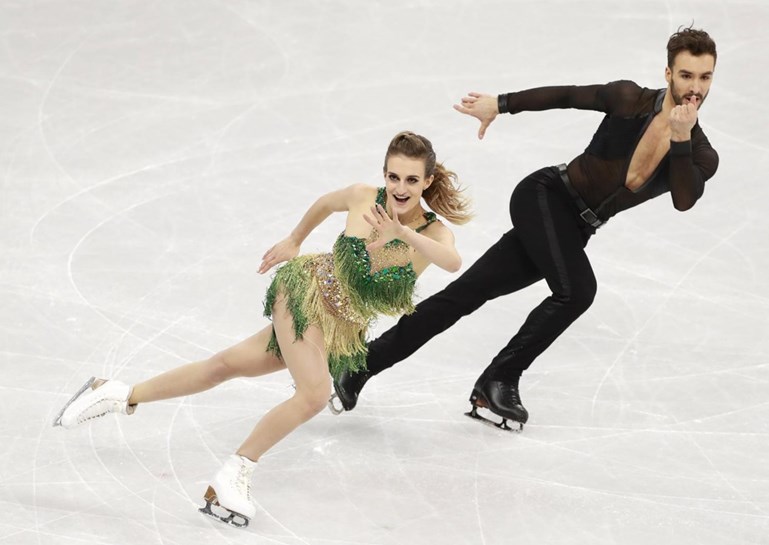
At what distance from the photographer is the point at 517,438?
5004mm

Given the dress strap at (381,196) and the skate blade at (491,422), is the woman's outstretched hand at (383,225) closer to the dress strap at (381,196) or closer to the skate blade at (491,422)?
the dress strap at (381,196)

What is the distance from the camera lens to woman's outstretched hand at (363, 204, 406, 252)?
412cm

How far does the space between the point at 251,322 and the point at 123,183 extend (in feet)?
5.03

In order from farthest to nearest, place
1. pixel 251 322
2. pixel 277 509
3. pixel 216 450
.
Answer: pixel 251 322
pixel 216 450
pixel 277 509

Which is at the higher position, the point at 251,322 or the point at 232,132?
the point at 232,132

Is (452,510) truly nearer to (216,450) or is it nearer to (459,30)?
(216,450)

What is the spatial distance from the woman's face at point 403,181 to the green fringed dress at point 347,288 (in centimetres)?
10

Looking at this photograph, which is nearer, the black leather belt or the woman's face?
the woman's face

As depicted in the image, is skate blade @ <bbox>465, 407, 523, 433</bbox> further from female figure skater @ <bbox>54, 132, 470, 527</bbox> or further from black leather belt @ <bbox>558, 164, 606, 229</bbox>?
black leather belt @ <bbox>558, 164, 606, 229</bbox>

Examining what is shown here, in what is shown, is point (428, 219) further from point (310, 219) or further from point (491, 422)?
point (491, 422)

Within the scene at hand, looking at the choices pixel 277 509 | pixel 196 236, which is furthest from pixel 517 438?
pixel 196 236

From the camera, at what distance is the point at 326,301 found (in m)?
4.44

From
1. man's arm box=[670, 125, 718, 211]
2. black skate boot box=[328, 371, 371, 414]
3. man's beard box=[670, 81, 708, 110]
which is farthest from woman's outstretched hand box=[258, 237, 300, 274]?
man's beard box=[670, 81, 708, 110]

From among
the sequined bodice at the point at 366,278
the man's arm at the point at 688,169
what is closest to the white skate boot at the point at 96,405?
the sequined bodice at the point at 366,278
